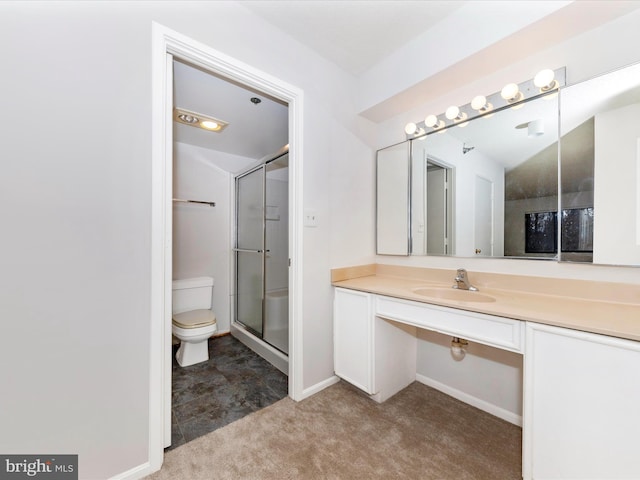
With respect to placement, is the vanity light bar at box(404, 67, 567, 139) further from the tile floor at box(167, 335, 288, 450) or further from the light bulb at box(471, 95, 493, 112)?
the tile floor at box(167, 335, 288, 450)

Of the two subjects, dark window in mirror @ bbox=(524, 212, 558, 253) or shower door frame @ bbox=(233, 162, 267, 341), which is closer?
dark window in mirror @ bbox=(524, 212, 558, 253)

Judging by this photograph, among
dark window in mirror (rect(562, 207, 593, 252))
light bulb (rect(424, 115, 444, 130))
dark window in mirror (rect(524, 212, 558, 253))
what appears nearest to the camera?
dark window in mirror (rect(562, 207, 593, 252))

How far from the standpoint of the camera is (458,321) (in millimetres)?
1294

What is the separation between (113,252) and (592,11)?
95.2 inches

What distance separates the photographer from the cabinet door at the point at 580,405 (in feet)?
2.83

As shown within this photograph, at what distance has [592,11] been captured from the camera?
1.18 meters

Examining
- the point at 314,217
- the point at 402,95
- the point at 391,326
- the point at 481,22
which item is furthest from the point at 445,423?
the point at 481,22

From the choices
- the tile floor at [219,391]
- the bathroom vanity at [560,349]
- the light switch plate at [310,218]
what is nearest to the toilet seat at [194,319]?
the tile floor at [219,391]

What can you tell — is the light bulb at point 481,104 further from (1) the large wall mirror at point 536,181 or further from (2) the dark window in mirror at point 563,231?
(2) the dark window in mirror at point 563,231

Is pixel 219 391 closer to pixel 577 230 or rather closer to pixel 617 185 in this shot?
pixel 577 230

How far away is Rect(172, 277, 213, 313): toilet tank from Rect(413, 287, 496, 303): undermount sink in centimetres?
217

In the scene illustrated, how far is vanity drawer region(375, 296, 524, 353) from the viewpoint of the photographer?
1128mm

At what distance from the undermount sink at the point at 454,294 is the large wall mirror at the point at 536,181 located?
0.27 metres

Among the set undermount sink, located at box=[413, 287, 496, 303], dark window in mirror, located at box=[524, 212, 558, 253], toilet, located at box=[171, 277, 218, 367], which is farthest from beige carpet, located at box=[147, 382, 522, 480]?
dark window in mirror, located at box=[524, 212, 558, 253]
